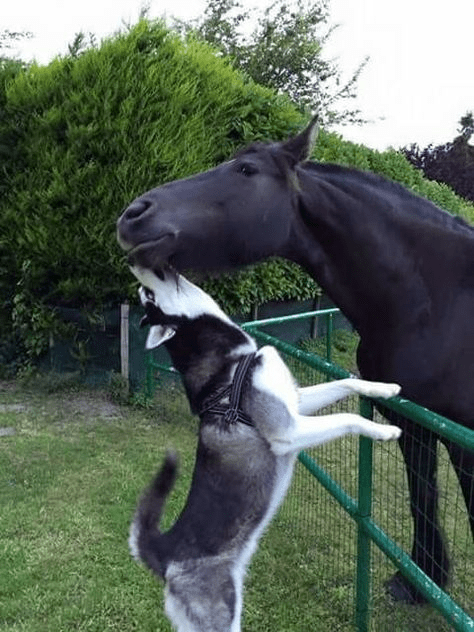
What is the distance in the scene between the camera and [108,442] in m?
5.63

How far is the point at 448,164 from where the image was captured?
24984 millimetres

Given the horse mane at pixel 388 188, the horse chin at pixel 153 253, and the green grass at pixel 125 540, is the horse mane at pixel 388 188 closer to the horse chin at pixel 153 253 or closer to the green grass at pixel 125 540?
the horse chin at pixel 153 253

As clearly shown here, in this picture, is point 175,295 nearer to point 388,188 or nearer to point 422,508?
point 388,188

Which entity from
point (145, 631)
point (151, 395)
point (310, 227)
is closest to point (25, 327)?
point (151, 395)

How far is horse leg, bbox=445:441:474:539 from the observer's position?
2682mm

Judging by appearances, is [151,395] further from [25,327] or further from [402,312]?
[402,312]

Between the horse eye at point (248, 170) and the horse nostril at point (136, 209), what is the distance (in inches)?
16.7

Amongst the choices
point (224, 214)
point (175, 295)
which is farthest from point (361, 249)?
point (175, 295)

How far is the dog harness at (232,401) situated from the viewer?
2.47 m

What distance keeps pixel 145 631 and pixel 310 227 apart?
2051 mm

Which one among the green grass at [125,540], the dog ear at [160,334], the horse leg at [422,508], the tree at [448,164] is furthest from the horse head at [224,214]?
the tree at [448,164]

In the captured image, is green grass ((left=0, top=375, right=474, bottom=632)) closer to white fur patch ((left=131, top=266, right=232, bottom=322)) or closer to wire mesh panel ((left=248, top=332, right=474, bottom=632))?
wire mesh panel ((left=248, top=332, right=474, bottom=632))

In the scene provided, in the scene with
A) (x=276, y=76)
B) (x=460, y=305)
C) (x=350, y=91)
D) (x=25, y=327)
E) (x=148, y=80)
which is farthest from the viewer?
(x=350, y=91)

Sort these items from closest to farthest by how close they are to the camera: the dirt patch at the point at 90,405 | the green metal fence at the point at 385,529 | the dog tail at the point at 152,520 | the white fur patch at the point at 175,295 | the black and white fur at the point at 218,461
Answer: the green metal fence at the point at 385,529, the black and white fur at the point at 218,461, the dog tail at the point at 152,520, the white fur patch at the point at 175,295, the dirt patch at the point at 90,405
